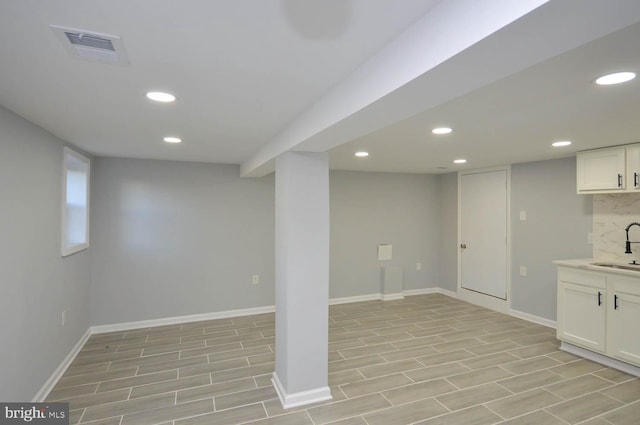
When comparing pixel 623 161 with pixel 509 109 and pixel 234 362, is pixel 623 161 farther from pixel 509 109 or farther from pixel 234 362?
pixel 234 362

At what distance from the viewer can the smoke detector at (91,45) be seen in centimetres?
120

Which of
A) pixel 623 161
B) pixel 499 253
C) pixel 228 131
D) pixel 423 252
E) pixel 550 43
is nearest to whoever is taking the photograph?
pixel 550 43

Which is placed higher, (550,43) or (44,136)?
(44,136)

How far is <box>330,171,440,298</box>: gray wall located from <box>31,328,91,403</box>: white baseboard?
3.38m

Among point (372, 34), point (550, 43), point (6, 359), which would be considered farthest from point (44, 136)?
point (550, 43)

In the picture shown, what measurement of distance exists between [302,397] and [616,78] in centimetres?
286

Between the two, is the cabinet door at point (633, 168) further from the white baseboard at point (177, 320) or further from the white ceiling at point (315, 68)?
the white baseboard at point (177, 320)

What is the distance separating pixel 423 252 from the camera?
6.17 metres

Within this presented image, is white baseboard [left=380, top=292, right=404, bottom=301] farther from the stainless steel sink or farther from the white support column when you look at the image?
the white support column

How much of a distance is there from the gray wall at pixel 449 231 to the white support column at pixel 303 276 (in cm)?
400

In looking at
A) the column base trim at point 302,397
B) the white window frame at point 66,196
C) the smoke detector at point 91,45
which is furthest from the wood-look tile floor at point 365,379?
the smoke detector at point 91,45

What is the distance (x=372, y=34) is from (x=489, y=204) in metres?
4.82

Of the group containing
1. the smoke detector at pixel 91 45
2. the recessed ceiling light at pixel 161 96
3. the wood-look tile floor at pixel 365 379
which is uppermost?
the recessed ceiling light at pixel 161 96

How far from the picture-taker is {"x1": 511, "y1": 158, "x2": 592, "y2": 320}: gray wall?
4164 millimetres
